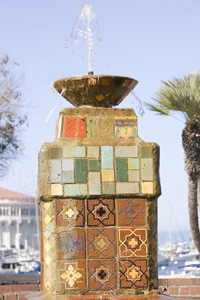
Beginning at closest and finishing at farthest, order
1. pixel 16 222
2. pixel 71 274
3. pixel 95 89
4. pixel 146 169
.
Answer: pixel 71 274
pixel 146 169
pixel 95 89
pixel 16 222

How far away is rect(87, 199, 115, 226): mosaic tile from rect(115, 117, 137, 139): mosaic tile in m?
0.57

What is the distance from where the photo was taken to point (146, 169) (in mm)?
6277

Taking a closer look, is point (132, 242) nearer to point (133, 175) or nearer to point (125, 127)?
point (133, 175)

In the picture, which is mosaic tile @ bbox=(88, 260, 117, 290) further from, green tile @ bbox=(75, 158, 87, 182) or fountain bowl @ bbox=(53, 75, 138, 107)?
fountain bowl @ bbox=(53, 75, 138, 107)

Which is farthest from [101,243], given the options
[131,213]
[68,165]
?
[68,165]

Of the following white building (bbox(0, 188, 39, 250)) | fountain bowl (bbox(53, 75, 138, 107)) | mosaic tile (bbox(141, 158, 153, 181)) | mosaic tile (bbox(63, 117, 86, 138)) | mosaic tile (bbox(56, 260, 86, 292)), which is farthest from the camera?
white building (bbox(0, 188, 39, 250))

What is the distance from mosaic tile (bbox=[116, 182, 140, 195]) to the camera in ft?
20.5

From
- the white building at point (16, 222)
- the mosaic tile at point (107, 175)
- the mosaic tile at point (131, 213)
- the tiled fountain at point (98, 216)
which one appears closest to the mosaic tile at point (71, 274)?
the tiled fountain at point (98, 216)

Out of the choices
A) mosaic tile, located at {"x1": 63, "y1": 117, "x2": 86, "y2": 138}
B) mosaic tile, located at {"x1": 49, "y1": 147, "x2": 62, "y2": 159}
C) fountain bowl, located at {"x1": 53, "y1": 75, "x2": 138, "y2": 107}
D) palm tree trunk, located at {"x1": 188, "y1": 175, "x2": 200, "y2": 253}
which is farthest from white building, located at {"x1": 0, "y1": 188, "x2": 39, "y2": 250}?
mosaic tile, located at {"x1": 49, "y1": 147, "x2": 62, "y2": 159}

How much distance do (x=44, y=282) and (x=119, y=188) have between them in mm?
982

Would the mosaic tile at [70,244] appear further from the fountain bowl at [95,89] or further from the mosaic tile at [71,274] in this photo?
the fountain bowl at [95,89]

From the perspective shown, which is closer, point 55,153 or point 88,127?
point 55,153

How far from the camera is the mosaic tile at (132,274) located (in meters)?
6.19

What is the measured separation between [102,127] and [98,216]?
754 mm
